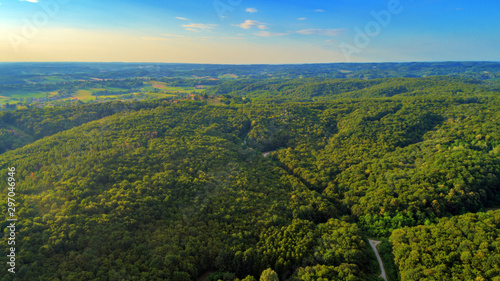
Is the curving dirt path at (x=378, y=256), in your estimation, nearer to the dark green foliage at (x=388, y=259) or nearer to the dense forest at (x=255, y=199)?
the dark green foliage at (x=388, y=259)

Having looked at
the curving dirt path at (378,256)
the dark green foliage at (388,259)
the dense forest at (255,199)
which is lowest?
the curving dirt path at (378,256)

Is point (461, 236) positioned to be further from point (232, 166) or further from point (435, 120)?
point (435, 120)

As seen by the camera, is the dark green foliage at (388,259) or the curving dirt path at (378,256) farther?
the curving dirt path at (378,256)

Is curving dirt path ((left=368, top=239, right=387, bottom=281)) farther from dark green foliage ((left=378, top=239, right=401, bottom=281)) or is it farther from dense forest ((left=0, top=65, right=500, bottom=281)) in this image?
dense forest ((left=0, top=65, right=500, bottom=281))

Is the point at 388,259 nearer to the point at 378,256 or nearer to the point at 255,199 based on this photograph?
the point at 378,256

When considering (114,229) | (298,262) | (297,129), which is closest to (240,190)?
(298,262)

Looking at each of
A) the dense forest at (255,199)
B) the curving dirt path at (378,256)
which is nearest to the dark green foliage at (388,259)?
the dense forest at (255,199)

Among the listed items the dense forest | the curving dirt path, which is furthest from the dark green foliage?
the curving dirt path

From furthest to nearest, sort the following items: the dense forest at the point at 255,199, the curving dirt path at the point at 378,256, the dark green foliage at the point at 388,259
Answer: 1. the curving dirt path at the point at 378,256
2. the dark green foliage at the point at 388,259
3. the dense forest at the point at 255,199
